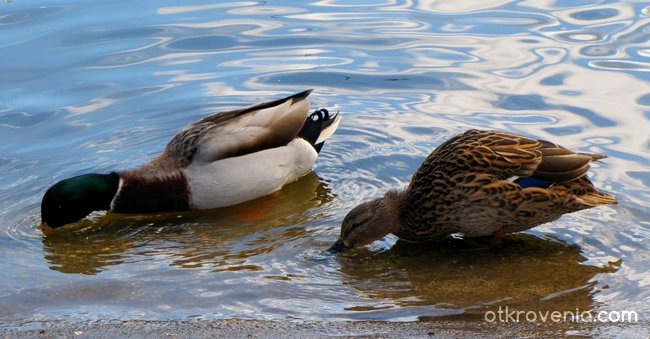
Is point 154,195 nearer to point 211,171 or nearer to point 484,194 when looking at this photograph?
point 211,171

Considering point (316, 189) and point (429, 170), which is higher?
point (429, 170)

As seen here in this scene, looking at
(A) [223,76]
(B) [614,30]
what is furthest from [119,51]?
(B) [614,30]

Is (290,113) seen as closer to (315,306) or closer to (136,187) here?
(136,187)

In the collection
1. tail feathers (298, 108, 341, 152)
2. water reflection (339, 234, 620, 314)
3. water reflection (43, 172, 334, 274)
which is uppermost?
tail feathers (298, 108, 341, 152)

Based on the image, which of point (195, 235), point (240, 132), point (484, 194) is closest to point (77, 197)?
Answer: point (195, 235)

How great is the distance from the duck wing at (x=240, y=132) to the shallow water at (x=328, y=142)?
0.43 metres

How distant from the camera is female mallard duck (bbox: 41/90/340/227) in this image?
7.68 metres

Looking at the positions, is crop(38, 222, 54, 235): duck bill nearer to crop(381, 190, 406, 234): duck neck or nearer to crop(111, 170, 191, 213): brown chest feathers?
crop(111, 170, 191, 213): brown chest feathers

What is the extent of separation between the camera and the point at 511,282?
606 cm

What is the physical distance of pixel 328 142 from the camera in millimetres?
8945

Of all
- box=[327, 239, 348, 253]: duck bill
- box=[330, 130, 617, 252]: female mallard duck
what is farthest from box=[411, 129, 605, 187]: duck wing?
box=[327, 239, 348, 253]: duck bill

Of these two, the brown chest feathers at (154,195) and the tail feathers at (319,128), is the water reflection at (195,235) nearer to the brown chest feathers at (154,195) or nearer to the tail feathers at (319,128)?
the brown chest feathers at (154,195)

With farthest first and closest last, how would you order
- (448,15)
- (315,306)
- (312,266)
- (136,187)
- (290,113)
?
1. (448,15)
2. (290,113)
3. (136,187)
4. (312,266)
5. (315,306)

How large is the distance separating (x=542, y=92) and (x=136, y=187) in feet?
12.7
